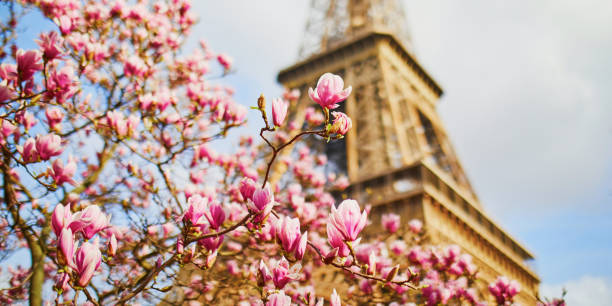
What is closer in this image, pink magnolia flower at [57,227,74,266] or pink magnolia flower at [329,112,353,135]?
pink magnolia flower at [57,227,74,266]

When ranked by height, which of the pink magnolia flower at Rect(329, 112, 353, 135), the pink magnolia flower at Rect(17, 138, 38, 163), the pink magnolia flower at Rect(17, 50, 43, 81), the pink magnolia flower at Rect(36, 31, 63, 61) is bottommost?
the pink magnolia flower at Rect(329, 112, 353, 135)

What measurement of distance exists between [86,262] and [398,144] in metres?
15.0

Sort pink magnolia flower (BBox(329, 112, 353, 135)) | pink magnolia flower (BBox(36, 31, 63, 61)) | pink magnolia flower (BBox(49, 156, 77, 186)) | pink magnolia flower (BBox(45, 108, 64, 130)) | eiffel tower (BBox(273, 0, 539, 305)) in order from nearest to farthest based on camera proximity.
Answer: pink magnolia flower (BBox(329, 112, 353, 135)) → pink magnolia flower (BBox(36, 31, 63, 61)) → pink magnolia flower (BBox(49, 156, 77, 186)) → pink magnolia flower (BBox(45, 108, 64, 130)) → eiffel tower (BBox(273, 0, 539, 305))

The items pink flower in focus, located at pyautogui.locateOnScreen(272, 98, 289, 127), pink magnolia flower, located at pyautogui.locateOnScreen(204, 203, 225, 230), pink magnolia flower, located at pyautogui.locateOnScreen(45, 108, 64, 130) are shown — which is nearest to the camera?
pink flower in focus, located at pyautogui.locateOnScreen(272, 98, 289, 127)

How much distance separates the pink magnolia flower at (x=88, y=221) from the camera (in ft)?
5.16

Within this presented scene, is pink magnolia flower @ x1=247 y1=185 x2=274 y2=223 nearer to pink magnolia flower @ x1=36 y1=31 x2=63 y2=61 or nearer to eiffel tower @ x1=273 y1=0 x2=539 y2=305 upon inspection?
pink magnolia flower @ x1=36 y1=31 x2=63 y2=61

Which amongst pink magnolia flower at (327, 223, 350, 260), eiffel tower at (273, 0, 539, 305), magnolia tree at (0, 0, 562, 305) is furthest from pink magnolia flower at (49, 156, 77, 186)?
eiffel tower at (273, 0, 539, 305)

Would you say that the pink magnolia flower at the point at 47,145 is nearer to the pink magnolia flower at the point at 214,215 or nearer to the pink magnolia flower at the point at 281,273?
the pink magnolia flower at the point at 214,215

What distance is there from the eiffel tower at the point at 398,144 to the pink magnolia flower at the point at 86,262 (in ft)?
29.2

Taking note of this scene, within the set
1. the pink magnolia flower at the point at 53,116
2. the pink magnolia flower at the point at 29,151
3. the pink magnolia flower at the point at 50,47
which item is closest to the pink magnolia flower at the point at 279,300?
the pink magnolia flower at the point at 29,151

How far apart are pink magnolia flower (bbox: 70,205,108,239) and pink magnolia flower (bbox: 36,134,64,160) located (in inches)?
37.7

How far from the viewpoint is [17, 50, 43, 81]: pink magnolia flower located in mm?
2217

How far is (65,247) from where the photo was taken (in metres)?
1.42

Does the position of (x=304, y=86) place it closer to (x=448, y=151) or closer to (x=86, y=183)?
(x=448, y=151)
